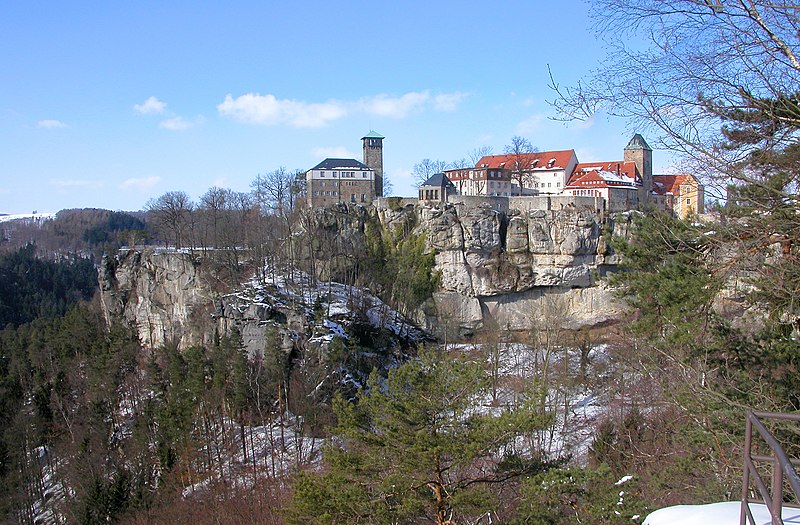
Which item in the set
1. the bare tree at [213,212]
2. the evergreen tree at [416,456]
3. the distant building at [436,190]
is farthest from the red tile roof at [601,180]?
the evergreen tree at [416,456]

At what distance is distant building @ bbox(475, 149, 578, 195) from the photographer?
4944 centimetres

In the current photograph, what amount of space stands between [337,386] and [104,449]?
1020 cm

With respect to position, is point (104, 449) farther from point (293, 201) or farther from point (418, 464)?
point (293, 201)

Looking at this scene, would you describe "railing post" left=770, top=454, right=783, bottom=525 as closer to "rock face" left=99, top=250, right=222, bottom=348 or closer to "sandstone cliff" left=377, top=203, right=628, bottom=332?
"rock face" left=99, top=250, right=222, bottom=348

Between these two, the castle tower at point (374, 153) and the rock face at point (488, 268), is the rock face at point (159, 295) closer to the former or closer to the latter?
the rock face at point (488, 268)

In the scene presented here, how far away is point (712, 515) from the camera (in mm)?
4203

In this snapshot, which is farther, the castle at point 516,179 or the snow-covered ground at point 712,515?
the castle at point 516,179

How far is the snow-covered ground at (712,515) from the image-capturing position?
12.6 feet

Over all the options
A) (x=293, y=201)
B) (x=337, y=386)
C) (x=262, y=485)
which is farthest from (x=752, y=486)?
(x=293, y=201)

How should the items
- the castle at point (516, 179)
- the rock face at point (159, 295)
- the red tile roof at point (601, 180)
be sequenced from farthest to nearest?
the red tile roof at point (601, 180) < the castle at point (516, 179) < the rock face at point (159, 295)

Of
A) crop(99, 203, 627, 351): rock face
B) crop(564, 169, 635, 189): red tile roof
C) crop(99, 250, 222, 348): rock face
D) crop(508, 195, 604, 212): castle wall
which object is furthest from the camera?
crop(564, 169, 635, 189): red tile roof

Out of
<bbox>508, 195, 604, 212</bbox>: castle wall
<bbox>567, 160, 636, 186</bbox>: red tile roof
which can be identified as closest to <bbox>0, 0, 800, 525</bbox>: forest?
<bbox>508, 195, 604, 212</bbox>: castle wall

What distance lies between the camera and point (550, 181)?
50.7 m

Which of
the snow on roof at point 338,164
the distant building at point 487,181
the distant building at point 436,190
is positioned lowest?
the distant building at point 436,190
